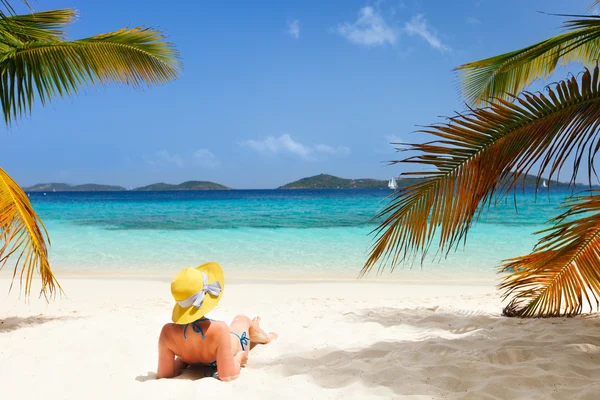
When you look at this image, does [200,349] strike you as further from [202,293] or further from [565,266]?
[565,266]

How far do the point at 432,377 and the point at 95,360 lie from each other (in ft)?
8.00

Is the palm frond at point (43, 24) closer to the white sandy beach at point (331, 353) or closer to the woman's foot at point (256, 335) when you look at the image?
the white sandy beach at point (331, 353)

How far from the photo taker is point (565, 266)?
363 cm

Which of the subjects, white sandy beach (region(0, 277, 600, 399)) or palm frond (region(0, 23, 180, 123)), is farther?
palm frond (region(0, 23, 180, 123))

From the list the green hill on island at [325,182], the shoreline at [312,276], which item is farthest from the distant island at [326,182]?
the shoreline at [312,276]

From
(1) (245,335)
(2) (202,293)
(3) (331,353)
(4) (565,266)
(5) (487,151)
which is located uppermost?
(5) (487,151)

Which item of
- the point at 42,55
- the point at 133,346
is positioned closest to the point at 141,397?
the point at 133,346

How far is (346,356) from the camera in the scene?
10.5 ft

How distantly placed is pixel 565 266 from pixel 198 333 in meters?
3.07

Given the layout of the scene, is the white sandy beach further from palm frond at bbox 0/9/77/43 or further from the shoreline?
palm frond at bbox 0/9/77/43

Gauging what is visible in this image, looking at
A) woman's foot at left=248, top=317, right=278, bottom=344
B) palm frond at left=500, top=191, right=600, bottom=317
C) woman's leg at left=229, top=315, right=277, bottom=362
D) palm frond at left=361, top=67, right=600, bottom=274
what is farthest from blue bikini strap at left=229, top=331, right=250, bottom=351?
palm frond at left=500, top=191, right=600, bottom=317

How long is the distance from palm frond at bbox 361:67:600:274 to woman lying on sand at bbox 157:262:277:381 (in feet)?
3.87

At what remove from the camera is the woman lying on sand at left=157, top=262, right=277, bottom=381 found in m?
2.77

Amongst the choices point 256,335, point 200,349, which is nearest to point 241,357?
point 200,349
